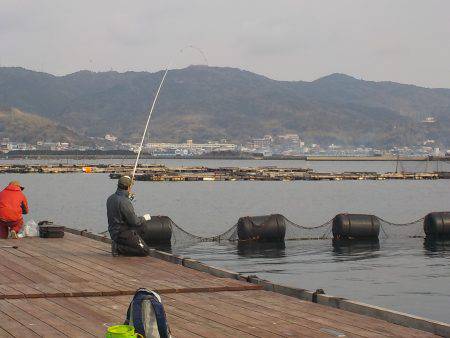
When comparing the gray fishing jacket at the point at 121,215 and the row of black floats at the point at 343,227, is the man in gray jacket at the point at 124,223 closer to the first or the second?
the gray fishing jacket at the point at 121,215

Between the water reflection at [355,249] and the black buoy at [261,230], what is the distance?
2834mm

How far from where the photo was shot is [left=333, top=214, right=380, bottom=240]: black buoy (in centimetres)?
4097

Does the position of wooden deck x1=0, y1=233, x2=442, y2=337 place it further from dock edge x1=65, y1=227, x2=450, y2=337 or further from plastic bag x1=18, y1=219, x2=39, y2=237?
plastic bag x1=18, y1=219, x2=39, y2=237

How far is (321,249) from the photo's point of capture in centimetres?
3866

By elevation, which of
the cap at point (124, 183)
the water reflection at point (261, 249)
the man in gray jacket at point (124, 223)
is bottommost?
the water reflection at point (261, 249)

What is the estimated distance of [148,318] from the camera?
1018 centimetres

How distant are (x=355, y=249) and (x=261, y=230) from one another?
460 cm

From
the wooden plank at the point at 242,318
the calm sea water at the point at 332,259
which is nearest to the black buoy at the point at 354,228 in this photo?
the calm sea water at the point at 332,259

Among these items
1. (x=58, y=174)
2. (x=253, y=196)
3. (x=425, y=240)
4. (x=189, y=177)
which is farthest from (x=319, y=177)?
(x=425, y=240)

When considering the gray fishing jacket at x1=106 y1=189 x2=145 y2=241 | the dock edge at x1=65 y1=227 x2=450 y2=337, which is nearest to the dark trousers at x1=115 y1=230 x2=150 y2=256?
the gray fishing jacket at x1=106 y1=189 x2=145 y2=241

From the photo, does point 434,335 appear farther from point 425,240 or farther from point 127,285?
point 425,240

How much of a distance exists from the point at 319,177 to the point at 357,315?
470 feet

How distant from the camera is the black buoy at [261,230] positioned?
129 ft

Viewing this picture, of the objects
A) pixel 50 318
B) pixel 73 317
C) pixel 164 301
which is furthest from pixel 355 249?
pixel 50 318
